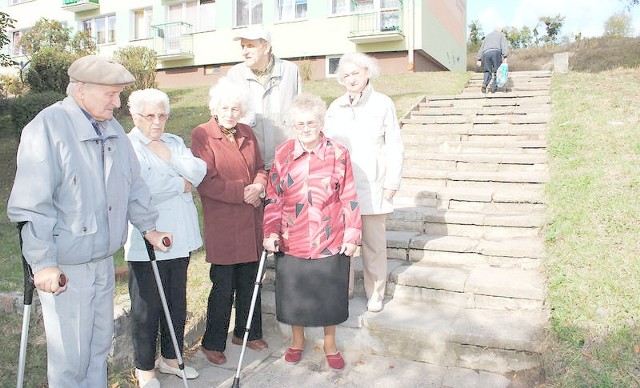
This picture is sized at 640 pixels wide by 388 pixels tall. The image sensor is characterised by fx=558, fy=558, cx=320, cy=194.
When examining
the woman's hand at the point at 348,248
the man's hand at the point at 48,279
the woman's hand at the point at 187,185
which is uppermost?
the woman's hand at the point at 187,185

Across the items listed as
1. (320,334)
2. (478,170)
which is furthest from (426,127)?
(320,334)

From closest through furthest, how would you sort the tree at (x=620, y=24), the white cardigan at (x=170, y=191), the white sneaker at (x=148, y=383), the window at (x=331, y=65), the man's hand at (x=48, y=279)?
the man's hand at (x=48, y=279) → the white cardigan at (x=170, y=191) → the white sneaker at (x=148, y=383) → the window at (x=331, y=65) → the tree at (x=620, y=24)

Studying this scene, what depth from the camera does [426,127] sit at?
904cm

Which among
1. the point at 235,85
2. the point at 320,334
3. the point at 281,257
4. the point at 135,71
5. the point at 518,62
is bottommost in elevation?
the point at 320,334

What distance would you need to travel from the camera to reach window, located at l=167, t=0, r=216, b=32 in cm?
2144

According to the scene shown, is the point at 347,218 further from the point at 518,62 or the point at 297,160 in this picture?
the point at 518,62

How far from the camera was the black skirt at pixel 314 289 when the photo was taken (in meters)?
3.73

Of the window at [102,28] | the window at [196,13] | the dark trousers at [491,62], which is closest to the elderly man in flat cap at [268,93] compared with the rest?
the dark trousers at [491,62]

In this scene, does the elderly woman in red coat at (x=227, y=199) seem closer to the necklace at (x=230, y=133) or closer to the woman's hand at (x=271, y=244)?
the necklace at (x=230, y=133)

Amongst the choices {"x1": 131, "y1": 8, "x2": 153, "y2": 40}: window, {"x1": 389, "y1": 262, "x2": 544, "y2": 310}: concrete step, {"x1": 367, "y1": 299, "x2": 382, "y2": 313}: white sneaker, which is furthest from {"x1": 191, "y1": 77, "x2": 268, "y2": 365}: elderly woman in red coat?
{"x1": 131, "y1": 8, "x2": 153, "y2": 40}: window

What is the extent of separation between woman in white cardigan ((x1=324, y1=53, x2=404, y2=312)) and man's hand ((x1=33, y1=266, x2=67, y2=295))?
2.28 meters

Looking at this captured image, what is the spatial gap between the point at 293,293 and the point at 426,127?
586 cm

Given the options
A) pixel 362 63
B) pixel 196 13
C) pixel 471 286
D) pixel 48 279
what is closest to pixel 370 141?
pixel 362 63

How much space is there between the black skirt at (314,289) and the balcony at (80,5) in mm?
24320
